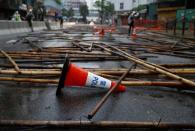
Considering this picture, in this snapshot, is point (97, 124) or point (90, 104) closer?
point (97, 124)

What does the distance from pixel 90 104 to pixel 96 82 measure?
0.66 m

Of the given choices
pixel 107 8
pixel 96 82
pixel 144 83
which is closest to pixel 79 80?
pixel 96 82

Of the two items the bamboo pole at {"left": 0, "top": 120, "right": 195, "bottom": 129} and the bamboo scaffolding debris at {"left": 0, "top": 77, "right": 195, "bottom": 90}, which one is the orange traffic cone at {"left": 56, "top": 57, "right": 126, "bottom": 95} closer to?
the bamboo scaffolding debris at {"left": 0, "top": 77, "right": 195, "bottom": 90}

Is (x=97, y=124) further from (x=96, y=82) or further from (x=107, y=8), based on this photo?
(x=107, y=8)

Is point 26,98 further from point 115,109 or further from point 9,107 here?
point 115,109

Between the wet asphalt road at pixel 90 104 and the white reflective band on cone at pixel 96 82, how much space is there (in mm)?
127

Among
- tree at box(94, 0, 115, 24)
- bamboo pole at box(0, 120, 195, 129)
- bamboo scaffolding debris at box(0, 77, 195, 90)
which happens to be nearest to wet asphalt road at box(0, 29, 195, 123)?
bamboo scaffolding debris at box(0, 77, 195, 90)

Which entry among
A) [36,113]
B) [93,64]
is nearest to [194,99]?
[36,113]

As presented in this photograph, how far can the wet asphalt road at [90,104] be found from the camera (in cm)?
461

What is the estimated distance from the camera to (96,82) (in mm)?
5785

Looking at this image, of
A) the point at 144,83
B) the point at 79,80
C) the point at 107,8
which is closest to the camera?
the point at 79,80

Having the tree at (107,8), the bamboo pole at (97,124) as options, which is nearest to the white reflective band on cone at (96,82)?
the bamboo pole at (97,124)

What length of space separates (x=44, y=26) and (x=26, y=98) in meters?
34.6

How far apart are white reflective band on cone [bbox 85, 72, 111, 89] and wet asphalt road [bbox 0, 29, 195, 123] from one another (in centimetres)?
13
